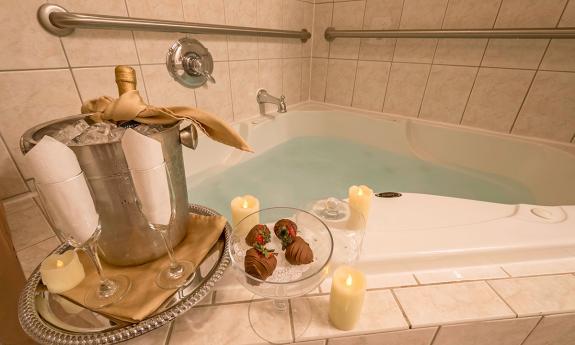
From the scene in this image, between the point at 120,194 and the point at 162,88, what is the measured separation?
757mm

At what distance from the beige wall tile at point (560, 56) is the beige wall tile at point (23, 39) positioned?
181 centimetres

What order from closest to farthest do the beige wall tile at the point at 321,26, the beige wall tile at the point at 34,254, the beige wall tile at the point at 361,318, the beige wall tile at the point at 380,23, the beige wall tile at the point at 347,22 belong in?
the beige wall tile at the point at 361,318 → the beige wall tile at the point at 34,254 → the beige wall tile at the point at 380,23 → the beige wall tile at the point at 347,22 → the beige wall tile at the point at 321,26

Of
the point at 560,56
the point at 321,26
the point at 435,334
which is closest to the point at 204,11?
the point at 321,26

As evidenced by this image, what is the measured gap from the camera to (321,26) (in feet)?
5.10

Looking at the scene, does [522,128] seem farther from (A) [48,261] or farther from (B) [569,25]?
(A) [48,261]

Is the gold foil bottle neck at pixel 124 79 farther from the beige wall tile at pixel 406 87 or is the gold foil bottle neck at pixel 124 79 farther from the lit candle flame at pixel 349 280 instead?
the beige wall tile at pixel 406 87

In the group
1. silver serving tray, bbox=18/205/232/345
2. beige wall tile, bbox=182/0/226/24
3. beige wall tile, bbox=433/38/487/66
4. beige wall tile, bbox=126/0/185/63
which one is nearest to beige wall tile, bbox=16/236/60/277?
silver serving tray, bbox=18/205/232/345

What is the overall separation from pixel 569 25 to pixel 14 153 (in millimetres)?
1999

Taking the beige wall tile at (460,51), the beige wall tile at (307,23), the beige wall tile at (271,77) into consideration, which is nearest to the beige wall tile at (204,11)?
the beige wall tile at (271,77)

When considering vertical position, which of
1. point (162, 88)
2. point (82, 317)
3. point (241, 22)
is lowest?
point (82, 317)

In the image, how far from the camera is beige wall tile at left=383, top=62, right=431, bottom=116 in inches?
52.0

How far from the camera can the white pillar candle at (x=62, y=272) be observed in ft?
1.16

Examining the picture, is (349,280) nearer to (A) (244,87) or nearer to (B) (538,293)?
(B) (538,293)

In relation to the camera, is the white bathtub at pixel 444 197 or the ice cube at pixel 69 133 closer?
the ice cube at pixel 69 133
